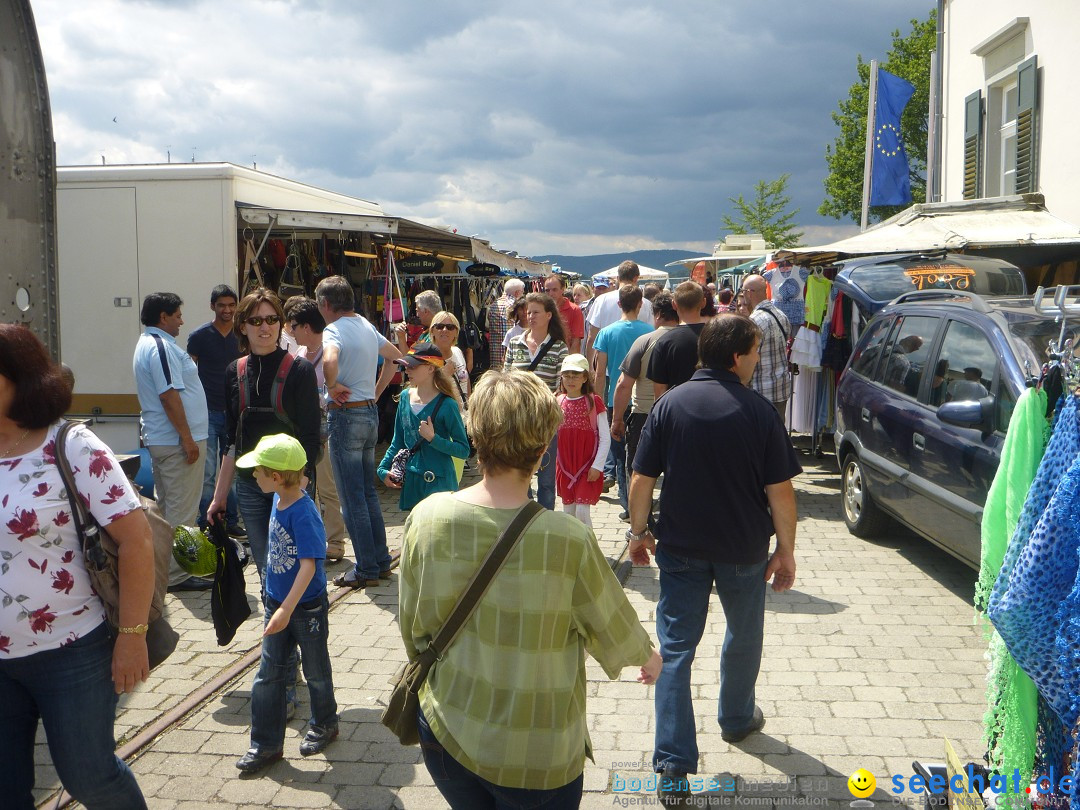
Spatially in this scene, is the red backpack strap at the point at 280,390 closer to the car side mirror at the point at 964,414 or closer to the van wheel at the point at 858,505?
the car side mirror at the point at 964,414

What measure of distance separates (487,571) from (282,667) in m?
1.90

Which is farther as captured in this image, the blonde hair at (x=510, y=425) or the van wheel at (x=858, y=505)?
the van wheel at (x=858, y=505)

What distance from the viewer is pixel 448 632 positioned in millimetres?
2268

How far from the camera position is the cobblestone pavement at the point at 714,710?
11.8ft

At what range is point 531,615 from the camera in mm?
2225

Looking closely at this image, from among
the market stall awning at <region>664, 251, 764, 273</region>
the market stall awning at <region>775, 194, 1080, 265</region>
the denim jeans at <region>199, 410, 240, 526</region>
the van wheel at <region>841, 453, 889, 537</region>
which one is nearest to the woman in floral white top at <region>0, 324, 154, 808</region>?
the denim jeans at <region>199, 410, 240, 526</region>

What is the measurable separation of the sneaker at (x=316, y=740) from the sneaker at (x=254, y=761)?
148 mm

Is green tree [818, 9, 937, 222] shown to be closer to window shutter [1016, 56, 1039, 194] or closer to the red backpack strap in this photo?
window shutter [1016, 56, 1039, 194]

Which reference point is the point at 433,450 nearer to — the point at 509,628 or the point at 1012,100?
the point at 509,628

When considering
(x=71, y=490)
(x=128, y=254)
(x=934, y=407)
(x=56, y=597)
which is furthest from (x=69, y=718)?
(x=128, y=254)

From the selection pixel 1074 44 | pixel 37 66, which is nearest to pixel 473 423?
pixel 37 66

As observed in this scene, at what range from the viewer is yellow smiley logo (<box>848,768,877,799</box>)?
3482 millimetres

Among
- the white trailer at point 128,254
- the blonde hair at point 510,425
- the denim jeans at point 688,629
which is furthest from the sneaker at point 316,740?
the white trailer at point 128,254

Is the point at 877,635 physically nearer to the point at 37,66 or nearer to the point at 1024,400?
the point at 1024,400
